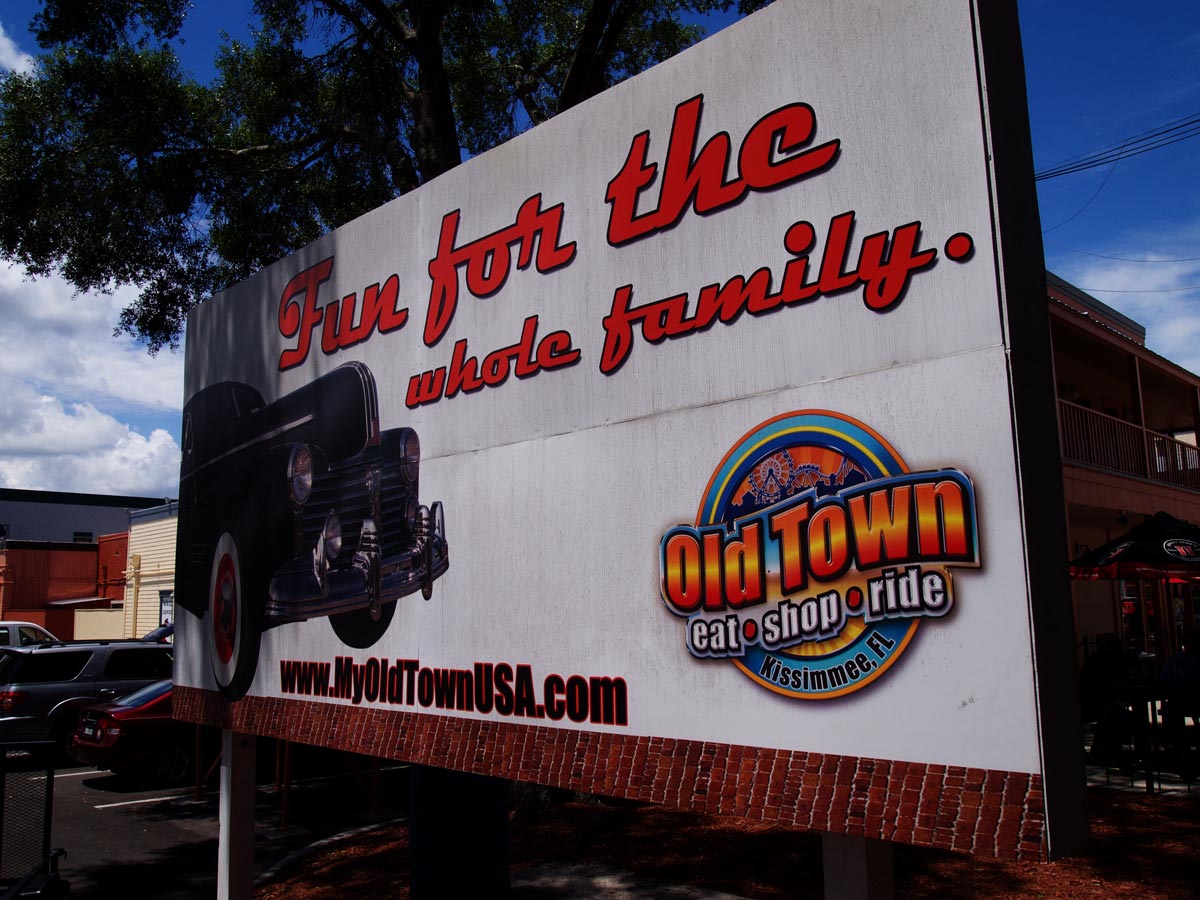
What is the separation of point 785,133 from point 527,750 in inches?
114

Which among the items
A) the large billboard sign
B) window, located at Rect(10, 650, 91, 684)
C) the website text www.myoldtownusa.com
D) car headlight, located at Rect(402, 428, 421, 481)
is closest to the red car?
window, located at Rect(10, 650, 91, 684)

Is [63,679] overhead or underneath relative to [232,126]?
underneath

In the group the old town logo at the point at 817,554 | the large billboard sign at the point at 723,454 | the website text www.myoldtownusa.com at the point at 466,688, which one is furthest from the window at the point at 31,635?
the old town logo at the point at 817,554

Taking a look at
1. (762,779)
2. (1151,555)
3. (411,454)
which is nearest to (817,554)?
(762,779)

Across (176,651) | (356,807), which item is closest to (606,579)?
(176,651)

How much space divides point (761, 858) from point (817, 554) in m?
5.80

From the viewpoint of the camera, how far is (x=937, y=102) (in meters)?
3.26

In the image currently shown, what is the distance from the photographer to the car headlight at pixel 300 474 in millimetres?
6340

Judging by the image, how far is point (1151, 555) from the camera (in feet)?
38.7

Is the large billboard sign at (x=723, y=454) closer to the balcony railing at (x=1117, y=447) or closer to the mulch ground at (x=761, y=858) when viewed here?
the mulch ground at (x=761, y=858)

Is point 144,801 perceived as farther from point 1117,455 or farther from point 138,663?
point 1117,455

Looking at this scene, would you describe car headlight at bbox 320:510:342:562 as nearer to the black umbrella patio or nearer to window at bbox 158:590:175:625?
the black umbrella patio

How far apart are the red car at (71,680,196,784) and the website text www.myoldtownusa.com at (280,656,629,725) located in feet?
27.2

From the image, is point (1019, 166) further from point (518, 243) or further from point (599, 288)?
point (518, 243)
